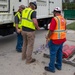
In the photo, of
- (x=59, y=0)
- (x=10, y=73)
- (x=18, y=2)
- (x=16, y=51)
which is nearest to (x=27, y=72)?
(x=10, y=73)

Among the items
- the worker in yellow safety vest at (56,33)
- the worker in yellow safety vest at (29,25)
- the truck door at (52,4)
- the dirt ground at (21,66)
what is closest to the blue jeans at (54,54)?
the worker in yellow safety vest at (56,33)

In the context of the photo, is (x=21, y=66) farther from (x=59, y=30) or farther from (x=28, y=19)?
(x=59, y=30)

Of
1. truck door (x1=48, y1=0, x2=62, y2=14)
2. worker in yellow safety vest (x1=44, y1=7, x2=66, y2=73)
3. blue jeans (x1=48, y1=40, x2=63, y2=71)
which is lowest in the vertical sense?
blue jeans (x1=48, y1=40, x2=63, y2=71)

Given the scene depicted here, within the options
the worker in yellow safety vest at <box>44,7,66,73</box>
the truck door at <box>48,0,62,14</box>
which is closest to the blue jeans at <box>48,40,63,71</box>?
the worker in yellow safety vest at <box>44,7,66,73</box>

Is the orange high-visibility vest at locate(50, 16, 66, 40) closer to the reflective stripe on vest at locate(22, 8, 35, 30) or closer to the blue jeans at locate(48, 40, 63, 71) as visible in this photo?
the blue jeans at locate(48, 40, 63, 71)

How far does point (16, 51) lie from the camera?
821 centimetres

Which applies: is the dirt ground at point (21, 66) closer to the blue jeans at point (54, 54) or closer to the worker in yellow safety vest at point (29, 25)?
the blue jeans at point (54, 54)

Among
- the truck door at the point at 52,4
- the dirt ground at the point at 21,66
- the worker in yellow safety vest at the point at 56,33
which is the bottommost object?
the dirt ground at the point at 21,66

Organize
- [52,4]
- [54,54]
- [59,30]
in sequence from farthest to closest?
[52,4] < [54,54] < [59,30]

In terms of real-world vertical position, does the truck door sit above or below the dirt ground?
above

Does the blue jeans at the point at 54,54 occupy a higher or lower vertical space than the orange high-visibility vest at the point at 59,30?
lower

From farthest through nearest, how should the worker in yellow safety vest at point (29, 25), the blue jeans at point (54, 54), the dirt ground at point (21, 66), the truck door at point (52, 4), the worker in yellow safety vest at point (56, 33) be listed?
1. the truck door at point (52, 4)
2. the worker in yellow safety vest at point (29, 25)
3. the dirt ground at point (21, 66)
4. the blue jeans at point (54, 54)
5. the worker in yellow safety vest at point (56, 33)

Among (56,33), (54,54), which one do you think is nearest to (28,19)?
(56,33)

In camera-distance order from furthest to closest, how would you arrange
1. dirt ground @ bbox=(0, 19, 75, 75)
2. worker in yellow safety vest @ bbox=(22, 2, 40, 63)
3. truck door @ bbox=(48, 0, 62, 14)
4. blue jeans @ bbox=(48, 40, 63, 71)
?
truck door @ bbox=(48, 0, 62, 14), worker in yellow safety vest @ bbox=(22, 2, 40, 63), dirt ground @ bbox=(0, 19, 75, 75), blue jeans @ bbox=(48, 40, 63, 71)
